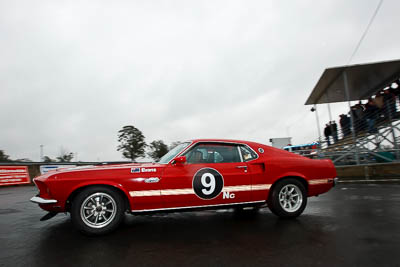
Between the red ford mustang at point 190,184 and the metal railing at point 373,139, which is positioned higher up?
the metal railing at point 373,139

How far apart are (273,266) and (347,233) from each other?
1579 mm

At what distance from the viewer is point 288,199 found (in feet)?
14.4

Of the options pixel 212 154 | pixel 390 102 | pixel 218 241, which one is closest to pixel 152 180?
pixel 212 154

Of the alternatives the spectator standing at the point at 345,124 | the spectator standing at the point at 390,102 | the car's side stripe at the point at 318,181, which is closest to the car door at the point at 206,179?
the car's side stripe at the point at 318,181

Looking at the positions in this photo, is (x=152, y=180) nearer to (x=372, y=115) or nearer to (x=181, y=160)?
(x=181, y=160)

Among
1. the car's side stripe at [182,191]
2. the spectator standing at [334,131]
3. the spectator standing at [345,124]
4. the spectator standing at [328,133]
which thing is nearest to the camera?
the car's side stripe at [182,191]

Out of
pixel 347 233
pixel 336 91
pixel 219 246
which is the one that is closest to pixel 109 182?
pixel 219 246

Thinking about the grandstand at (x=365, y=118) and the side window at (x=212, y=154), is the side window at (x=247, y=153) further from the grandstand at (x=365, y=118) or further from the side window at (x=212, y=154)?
the grandstand at (x=365, y=118)

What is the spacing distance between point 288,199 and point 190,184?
71.8 inches

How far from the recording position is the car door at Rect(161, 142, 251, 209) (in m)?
3.75

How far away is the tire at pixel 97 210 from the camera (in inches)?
133

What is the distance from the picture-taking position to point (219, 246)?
2.94 meters

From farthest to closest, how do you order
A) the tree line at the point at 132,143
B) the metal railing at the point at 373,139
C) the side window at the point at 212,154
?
the tree line at the point at 132,143, the metal railing at the point at 373,139, the side window at the point at 212,154

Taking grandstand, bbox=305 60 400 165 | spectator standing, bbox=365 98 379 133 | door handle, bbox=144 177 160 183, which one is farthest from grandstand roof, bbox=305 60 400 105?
door handle, bbox=144 177 160 183
